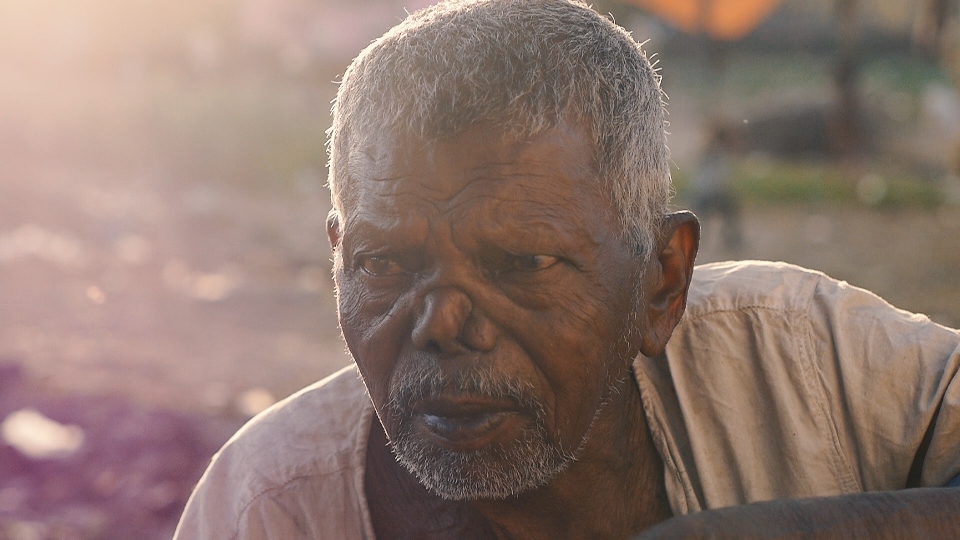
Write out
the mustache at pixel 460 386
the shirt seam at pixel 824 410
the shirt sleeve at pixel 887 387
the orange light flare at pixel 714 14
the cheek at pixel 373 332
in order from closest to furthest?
the mustache at pixel 460 386, the cheek at pixel 373 332, the shirt sleeve at pixel 887 387, the shirt seam at pixel 824 410, the orange light flare at pixel 714 14

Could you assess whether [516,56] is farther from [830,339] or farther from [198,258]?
[198,258]

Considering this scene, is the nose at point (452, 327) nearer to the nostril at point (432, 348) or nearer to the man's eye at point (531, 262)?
the nostril at point (432, 348)

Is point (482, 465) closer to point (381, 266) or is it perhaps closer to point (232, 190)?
point (381, 266)

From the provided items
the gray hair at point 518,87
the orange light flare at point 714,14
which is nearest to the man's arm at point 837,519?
the gray hair at point 518,87

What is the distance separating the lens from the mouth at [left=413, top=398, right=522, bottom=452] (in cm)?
208

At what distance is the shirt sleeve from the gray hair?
0.52m

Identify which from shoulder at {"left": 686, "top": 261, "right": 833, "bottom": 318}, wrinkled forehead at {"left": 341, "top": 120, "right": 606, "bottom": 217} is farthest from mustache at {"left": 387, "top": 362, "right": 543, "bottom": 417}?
shoulder at {"left": 686, "top": 261, "right": 833, "bottom": 318}

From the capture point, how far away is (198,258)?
9.09 metres

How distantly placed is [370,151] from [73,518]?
2.49m

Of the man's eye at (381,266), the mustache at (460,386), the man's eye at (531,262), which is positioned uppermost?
the man's eye at (381,266)

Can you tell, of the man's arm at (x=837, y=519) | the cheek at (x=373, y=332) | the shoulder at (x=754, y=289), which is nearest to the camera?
the man's arm at (x=837, y=519)

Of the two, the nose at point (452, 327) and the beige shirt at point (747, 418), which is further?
the beige shirt at point (747, 418)

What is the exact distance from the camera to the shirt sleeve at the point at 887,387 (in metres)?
2.33

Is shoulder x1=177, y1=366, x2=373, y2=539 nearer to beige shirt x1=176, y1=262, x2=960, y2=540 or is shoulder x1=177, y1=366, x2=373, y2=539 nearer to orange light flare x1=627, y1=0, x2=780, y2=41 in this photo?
beige shirt x1=176, y1=262, x2=960, y2=540
